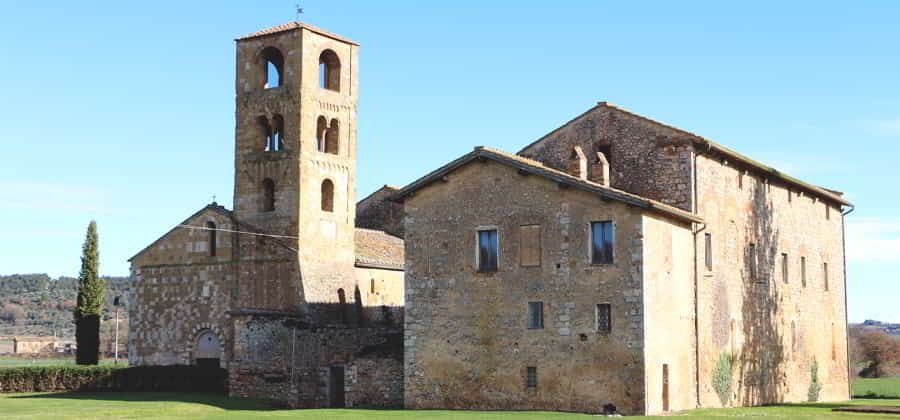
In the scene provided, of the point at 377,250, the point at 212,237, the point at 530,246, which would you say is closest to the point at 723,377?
the point at 530,246

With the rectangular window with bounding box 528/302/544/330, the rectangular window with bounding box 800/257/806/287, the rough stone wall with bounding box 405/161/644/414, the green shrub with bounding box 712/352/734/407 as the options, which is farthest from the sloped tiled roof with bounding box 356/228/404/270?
the green shrub with bounding box 712/352/734/407

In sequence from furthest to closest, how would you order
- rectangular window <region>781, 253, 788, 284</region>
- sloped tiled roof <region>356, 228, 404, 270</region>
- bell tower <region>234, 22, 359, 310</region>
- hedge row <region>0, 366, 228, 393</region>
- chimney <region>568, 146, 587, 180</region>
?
sloped tiled roof <region>356, 228, 404, 270</region>, bell tower <region>234, 22, 359, 310</region>, hedge row <region>0, 366, 228, 393</region>, rectangular window <region>781, 253, 788, 284</region>, chimney <region>568, 146, 587, 180</region>

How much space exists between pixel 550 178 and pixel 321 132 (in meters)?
18.9

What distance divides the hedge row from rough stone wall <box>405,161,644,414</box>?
39.6ft

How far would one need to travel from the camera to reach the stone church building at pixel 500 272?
34969mm

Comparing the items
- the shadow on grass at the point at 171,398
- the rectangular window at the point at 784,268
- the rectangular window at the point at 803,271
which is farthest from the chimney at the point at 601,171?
the shadow on grass at the point at 171,398

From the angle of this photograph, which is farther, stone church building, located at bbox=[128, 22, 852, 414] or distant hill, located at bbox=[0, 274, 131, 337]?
distant hill, located at bbox=[0, 274, 131, 337]

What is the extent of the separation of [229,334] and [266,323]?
6.38 m

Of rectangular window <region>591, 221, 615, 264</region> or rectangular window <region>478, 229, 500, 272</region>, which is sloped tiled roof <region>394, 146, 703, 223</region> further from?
rectangular window <region>478, 229, 500, 272</region>

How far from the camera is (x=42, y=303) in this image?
17338 cm

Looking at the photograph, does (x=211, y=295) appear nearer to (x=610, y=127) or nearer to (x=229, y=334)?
(x=229, y=334)

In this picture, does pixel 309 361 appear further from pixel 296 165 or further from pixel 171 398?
pixel 296 165

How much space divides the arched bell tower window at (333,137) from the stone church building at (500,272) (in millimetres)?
73

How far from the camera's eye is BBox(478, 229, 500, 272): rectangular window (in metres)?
36.6
